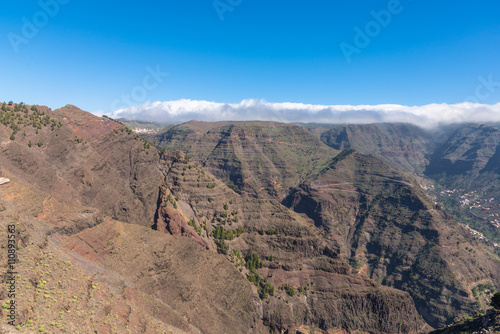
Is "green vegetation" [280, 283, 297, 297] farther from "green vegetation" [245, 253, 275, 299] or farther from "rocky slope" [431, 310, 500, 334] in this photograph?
"rocky slope" [431, 310, 500, 334]

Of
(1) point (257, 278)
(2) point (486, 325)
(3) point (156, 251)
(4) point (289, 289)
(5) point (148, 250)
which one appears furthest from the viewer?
(4) point (289, 289)

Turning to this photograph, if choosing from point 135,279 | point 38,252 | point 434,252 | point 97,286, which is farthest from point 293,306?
point 434,252

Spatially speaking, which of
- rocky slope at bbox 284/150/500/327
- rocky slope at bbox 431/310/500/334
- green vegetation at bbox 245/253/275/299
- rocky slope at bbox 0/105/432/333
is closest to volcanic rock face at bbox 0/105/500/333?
rocky slope at bbox 0/105/432/333

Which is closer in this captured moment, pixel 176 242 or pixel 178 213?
pixel 176 242

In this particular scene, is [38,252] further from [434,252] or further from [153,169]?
[434,252]

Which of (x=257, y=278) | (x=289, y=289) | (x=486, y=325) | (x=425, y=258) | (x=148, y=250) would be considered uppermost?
(x=148, y=250)

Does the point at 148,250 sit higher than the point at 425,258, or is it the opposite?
the point at 148,250

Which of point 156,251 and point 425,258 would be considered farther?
point 425,258

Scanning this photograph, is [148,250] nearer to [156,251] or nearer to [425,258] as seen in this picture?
[156,251]

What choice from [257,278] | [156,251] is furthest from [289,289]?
[156,251]

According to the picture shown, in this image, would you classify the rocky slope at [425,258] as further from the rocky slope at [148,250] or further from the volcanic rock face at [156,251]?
the rocky slope at [148,250]

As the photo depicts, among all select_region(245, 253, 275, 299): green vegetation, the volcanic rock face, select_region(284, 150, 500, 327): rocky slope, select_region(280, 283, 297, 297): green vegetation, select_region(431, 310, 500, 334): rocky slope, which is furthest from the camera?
select_region(284, 150, 500, 327): rocky slope
